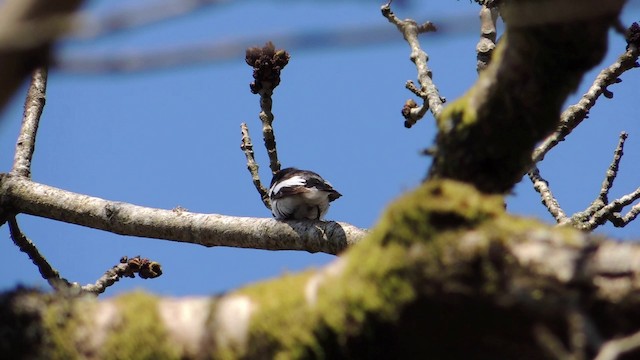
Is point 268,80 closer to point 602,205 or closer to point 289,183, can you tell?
point 289,183

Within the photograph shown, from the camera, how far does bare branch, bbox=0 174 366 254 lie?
4695 millimetres

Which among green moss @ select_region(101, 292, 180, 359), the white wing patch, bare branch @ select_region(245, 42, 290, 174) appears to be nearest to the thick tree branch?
green moss @ select_region(101, 292, 180, 359)

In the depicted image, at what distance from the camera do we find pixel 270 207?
→ 5770 millimetres

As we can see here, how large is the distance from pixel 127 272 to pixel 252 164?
1108 millimetres

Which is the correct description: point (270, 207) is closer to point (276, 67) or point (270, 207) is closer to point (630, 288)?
point (276, 67)

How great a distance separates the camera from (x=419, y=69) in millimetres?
5258

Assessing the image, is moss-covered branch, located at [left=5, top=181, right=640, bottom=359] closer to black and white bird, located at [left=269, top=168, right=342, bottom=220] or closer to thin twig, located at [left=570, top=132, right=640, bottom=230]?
thin twig, located at [left=570, top=132, right=640, bottom=230]

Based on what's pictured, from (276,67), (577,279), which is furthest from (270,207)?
(577,279)

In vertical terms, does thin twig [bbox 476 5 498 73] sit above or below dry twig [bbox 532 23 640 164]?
above

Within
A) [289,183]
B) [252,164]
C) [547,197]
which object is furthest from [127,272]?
[547,197]

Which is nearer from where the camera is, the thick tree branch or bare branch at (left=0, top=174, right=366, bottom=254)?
the thick tree branch

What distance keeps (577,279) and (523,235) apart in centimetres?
19

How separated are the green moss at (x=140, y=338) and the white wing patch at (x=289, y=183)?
4166 millimetres

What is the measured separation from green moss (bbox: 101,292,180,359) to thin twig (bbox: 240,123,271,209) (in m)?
3.15
